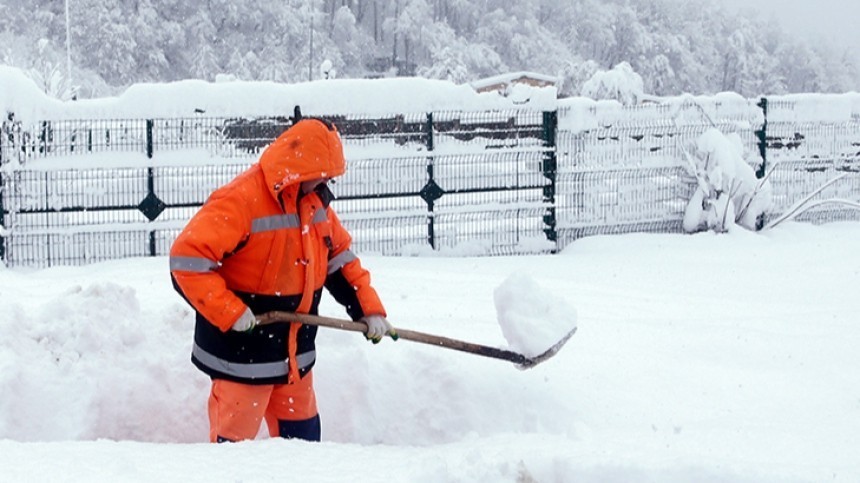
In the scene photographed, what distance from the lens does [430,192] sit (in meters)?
10.9

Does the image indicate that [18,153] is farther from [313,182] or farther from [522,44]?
[522,44]

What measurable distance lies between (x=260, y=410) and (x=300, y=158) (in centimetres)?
115

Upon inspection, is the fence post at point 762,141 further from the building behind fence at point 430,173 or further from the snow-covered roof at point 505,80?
the snow-covered roof at point 505,80

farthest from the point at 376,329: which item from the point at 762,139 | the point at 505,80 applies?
the point at 505,80

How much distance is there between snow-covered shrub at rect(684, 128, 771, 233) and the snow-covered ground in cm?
351

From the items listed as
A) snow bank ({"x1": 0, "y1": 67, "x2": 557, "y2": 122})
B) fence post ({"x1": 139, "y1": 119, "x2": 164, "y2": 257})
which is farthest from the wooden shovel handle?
fence post ({"x1": 139, "y1": 119, "x2": 164, "y2": 257})

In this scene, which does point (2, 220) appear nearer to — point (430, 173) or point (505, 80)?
point (430, 173)

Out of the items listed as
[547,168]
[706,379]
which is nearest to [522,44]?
[547,168]

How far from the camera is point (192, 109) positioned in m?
9.88

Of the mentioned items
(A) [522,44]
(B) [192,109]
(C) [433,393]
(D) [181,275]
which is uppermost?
→ (A) [522,44]

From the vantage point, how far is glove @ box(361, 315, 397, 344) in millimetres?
4812

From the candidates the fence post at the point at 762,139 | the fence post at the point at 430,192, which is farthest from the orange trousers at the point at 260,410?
the fence post at the point at 762,139

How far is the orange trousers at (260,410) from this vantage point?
4590 millimetres

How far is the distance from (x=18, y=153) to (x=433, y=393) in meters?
5.49
